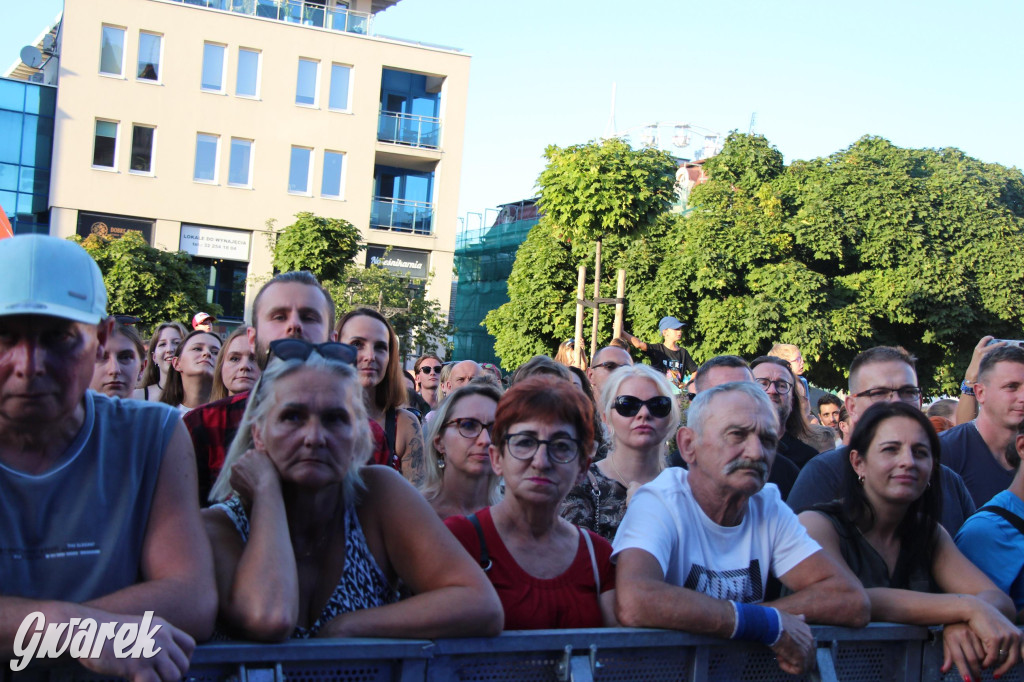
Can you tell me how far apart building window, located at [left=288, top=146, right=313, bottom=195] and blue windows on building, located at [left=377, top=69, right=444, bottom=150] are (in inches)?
104

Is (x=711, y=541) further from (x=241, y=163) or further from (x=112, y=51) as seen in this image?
(x=112, y=51)

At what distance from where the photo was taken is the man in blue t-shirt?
3.74 meters

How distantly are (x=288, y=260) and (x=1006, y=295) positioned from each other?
81.8ft

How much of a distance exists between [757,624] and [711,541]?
1.43ft

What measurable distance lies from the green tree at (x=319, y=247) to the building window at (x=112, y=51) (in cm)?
1068

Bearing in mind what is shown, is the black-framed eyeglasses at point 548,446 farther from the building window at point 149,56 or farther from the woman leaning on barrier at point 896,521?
the building window at point 149,56

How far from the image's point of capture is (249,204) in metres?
32.9

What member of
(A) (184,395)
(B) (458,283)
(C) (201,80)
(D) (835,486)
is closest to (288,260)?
(C) (201,80)

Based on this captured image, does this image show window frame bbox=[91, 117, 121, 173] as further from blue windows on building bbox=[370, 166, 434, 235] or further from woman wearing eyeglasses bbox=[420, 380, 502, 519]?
woman wearing eyeglasses bbox=[420, 380, 502, 519]

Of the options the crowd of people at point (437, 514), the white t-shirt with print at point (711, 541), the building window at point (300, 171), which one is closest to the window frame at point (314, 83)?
the building window at point (300, 171)

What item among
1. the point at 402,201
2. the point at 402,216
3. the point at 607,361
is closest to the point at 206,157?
the point at 402,201

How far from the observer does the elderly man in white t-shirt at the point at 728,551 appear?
9.95 feet

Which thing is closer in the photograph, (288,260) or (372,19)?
(288,260)

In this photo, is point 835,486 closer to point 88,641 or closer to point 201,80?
point 88,641
